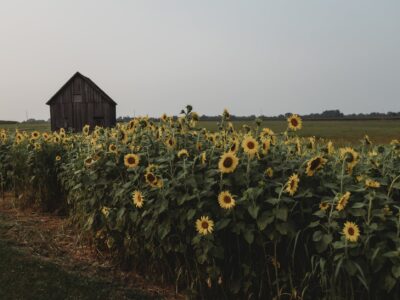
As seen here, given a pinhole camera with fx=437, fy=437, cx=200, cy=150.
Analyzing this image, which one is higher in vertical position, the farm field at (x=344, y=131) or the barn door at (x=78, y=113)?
the barn door at (x=78, y=113)

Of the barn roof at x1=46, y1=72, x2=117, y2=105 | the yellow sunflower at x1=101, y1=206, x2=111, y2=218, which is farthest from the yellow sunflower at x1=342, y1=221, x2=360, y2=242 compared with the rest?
the barn roof at x1=46, y1=72, x2=117, y2=105

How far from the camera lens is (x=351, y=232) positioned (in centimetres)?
298

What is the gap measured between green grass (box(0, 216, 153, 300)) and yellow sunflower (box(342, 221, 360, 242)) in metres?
1.97

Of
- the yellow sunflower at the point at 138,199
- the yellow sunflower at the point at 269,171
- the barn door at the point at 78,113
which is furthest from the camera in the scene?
the barn door at the point at 78,113

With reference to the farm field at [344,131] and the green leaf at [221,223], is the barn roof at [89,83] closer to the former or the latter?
the farm field at [344,131]

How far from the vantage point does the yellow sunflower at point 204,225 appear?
3418 millimetres


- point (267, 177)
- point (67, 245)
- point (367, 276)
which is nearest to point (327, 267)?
point (367, 276)

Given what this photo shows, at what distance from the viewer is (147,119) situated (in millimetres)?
5023

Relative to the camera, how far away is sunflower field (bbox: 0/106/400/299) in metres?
3.15

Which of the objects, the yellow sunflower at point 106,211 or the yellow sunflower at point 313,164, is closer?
the yellow sunflower at point 313,164

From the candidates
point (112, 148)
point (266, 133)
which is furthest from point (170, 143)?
point (266, 133)

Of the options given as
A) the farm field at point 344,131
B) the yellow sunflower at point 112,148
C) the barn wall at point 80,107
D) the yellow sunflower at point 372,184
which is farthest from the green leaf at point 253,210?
the barn wall at point 80,107

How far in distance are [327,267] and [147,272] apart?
191 centimetres

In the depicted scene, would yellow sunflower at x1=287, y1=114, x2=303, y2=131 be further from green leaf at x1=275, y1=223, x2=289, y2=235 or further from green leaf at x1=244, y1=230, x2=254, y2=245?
green leaf at x1=244, y1=230, x2=254, y2=245
